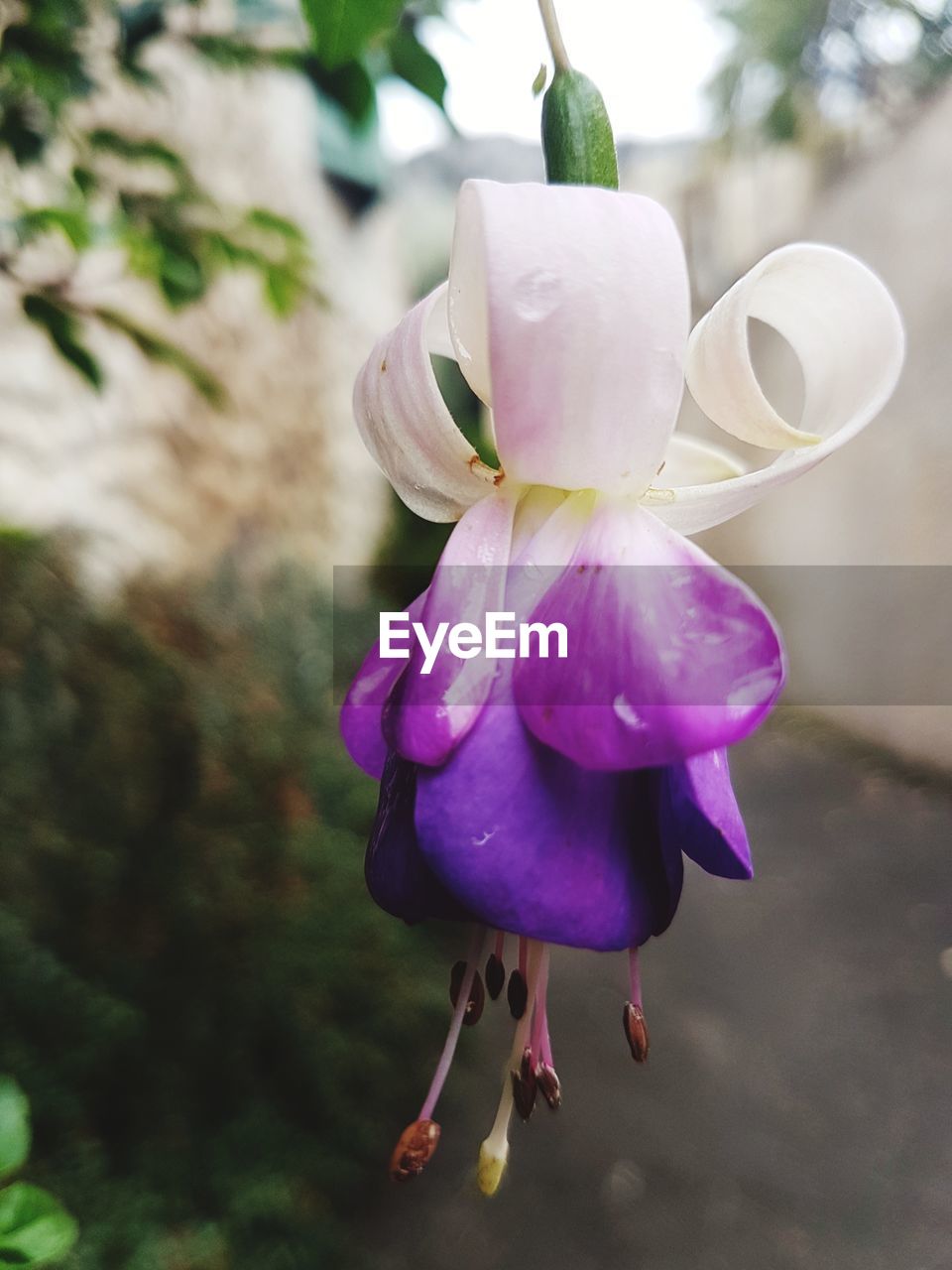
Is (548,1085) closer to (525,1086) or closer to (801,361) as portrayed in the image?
(525,1086)

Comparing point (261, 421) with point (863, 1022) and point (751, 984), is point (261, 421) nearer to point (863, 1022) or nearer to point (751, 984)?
point (751, 984)

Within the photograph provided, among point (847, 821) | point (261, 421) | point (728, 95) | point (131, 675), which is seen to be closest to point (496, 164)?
point (728, 95)

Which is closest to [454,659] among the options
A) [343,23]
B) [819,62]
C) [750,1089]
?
[343,23]

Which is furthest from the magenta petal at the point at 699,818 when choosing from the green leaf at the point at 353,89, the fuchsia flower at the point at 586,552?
the green leaf at the point at 353,89

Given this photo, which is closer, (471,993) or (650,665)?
(650,665)

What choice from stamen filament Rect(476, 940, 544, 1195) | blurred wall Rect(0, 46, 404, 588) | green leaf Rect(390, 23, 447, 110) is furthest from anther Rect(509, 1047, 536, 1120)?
blurred wall Rect(0, 46, 404, 588)

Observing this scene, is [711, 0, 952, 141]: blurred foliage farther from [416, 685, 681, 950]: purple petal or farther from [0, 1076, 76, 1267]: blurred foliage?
[0, 1076, 76, 1267]: blurred foliage
